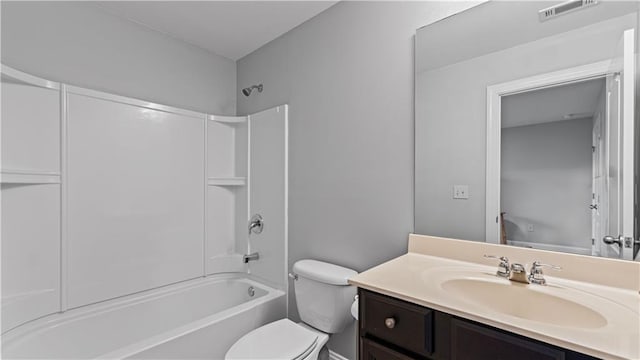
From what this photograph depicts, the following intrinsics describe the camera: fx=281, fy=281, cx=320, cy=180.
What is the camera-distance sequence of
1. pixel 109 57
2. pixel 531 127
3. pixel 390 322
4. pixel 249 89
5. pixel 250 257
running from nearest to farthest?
pixel 390 322 < pixel 531 127 < pixel 109 57 < pixel 250 257 < pixel 249 89

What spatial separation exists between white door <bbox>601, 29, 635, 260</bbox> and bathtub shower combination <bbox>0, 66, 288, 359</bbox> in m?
1.75

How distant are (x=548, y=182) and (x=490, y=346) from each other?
2.33ft

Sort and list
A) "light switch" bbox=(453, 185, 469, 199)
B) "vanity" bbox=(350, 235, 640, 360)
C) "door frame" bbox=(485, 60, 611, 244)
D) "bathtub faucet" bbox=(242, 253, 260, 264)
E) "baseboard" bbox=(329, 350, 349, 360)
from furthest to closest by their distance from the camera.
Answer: "bathtub faucet" bbox=(242, 253, 260, 264), "baseboard" bbox=(329, 350, 349, 360), "light switch" bbox=(453, 185, 469, 199), "door frame" bbox=(485, 60, 611, 244), "vanity" bbox=(350, 235, 640, 360)

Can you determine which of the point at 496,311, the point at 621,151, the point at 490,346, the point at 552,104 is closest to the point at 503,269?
the point at 496,311

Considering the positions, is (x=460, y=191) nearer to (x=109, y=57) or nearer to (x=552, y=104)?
(x=552, y=104)

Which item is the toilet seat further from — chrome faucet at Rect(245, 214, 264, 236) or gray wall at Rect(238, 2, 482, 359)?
chrome faucet at Rect(245, 214, 264, 236)

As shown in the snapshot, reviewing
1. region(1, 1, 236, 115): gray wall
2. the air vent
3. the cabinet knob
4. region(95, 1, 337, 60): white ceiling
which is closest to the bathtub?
the cabinet knob

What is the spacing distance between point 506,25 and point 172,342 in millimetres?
2202

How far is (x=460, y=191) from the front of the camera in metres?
1.33

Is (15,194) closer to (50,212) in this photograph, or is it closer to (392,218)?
(50,212)

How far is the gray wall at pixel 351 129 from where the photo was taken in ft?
5.00

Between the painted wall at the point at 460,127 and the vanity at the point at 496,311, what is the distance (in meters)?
0.19

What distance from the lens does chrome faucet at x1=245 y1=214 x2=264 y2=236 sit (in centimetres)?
236

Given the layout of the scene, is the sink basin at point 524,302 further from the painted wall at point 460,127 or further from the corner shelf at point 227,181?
the corner shelf at point 227,181
